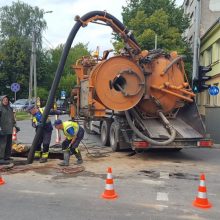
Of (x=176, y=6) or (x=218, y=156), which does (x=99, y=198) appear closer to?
(x=218, y=156)

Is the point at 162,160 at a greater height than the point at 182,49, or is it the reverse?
the point at 182,49

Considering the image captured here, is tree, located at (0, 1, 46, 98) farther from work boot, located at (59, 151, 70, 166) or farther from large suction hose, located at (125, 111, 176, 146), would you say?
work boot, located at (59, 151, 70, 166)

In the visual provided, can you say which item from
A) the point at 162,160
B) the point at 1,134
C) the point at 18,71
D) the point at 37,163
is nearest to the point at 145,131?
the point at 162,160

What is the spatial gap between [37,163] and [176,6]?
28.9 metres

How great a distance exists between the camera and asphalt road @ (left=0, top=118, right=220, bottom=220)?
593 cm

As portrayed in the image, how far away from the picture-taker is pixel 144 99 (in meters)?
12.0

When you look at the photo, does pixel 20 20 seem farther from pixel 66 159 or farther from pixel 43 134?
pixel 66 159

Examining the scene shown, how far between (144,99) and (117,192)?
5.11 meters

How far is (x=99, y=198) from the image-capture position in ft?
22.2

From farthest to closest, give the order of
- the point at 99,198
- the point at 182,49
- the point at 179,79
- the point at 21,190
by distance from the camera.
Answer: the point at 182,49 → the point at 179,79 → the point at 21,190 → the point at 99,198

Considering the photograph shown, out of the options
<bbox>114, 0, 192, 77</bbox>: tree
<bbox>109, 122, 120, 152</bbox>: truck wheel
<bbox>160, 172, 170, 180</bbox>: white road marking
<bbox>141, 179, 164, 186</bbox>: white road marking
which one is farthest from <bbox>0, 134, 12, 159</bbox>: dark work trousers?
<bbox>114, 0, 192, 77</bbox>: tree

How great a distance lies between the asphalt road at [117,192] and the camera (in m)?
5.93

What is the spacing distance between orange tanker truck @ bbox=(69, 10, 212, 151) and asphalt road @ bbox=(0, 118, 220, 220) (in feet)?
2.79

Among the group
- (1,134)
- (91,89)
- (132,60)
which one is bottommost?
(1,134)
